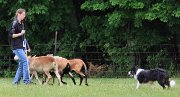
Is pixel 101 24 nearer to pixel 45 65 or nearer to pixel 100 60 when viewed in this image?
pixel 100 60

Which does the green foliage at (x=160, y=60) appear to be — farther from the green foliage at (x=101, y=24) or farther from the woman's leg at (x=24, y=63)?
the woman's leg at (x=24, y=63)

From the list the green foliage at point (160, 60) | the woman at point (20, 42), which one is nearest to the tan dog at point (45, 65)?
the woman at point (20, 42)

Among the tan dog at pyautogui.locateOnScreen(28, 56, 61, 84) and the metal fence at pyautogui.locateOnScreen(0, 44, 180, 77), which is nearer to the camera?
the tan dog at pyautogui.locateOnScreen(28, 56, 61, 84)

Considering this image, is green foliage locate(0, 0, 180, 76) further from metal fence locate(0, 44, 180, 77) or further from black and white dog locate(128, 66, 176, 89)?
black and white dog locate(128, 66, 176, 89)

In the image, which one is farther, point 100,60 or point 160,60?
point 100,60

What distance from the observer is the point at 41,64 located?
54.7 feet

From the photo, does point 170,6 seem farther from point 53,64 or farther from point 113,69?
point 53,64

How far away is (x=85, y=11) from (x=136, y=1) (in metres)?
4.46

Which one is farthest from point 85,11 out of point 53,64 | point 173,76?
point 53,64

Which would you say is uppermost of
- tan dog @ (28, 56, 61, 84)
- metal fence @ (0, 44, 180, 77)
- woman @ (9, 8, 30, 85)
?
woman @ (9, 8, 30, 85)

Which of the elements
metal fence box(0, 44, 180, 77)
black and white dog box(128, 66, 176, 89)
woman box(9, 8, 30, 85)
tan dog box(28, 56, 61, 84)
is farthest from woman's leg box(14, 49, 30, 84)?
metal fence box(0, 44, 180, 77)

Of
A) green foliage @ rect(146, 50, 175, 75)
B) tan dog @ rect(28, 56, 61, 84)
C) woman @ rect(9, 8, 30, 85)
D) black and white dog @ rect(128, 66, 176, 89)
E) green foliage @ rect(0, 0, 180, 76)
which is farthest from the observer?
green foliage @ rect(146, 50, 175, 75)

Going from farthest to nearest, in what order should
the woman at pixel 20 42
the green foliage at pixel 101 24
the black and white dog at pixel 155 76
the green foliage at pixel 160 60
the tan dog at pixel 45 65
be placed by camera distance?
the green foliage at pixel 160 60 → the green foliage at pixel 101 24 → the tan dog at pixel 45 65 → the woman at pixel 20 42 → the black and white dog at pixel 155 76

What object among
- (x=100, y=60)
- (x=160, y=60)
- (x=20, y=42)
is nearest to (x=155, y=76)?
(x=20, y=42)
